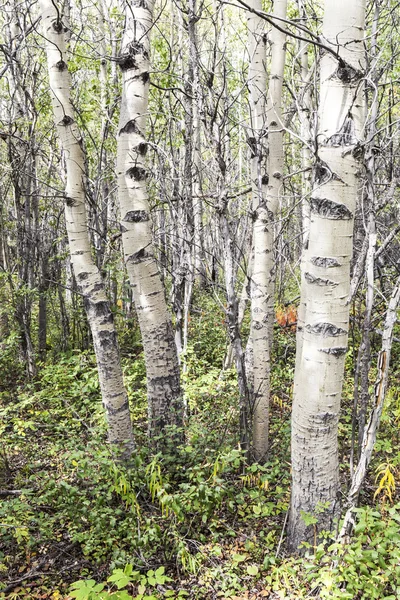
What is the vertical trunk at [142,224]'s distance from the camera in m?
3.16

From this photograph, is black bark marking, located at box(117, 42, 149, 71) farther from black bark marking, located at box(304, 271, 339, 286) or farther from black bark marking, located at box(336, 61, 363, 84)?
black bark marking, located at box(304, 271, 339, 286)

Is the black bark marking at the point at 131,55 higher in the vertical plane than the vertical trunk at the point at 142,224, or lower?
higher

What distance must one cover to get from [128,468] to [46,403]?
8.95 ft

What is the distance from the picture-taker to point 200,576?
8.21ft

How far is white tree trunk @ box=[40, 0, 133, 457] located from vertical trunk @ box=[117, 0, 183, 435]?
275 mm

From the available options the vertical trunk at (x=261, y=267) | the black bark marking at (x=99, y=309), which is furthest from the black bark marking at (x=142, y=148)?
the black bark marking at (x=99, y=309)

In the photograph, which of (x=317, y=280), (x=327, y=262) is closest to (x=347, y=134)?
(x=327, y=262)

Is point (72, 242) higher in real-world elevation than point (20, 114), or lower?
lower

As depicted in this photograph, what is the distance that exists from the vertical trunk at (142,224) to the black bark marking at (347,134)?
5.68 ft

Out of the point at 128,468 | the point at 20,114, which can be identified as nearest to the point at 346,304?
the point at 128,468

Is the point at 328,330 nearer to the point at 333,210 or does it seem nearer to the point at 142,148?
the point at 333,210

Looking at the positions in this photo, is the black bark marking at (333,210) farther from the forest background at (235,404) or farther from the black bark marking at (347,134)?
the black bark marking at (347,134)

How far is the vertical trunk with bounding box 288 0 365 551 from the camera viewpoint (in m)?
1.98

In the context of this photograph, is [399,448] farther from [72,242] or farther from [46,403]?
[46,403]
